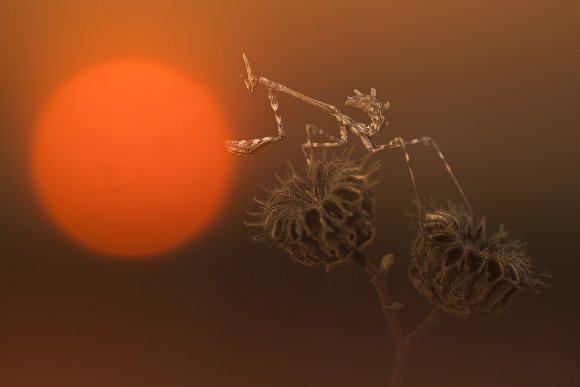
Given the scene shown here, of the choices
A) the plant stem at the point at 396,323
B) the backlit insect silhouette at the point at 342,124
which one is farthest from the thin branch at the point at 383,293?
the backlit insect silhouette at the point at 342,124

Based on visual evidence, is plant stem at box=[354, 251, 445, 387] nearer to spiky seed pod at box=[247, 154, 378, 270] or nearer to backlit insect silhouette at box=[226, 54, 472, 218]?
spiky seed pod at box=[247, 154, 378, 270]

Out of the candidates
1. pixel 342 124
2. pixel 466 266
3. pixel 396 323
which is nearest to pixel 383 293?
pixel 396 323

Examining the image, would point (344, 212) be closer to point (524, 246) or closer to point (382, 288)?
point (382, 288)

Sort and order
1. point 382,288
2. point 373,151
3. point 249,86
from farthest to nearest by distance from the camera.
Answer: point 249,86 < point 373,151 < point 382,288

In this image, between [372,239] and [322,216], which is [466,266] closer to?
→ [372,239]

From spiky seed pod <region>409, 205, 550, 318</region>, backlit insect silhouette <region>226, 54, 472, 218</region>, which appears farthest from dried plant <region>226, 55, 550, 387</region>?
backlit insect silhouette <region>226, 54, 472, 218</region>

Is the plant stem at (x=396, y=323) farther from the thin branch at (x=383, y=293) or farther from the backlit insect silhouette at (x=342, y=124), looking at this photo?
the backlit insect silhouette at (x=342, y=124)

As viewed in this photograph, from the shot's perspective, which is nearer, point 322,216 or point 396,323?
point 322,216

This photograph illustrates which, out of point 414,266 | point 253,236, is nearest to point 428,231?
point 414,266
